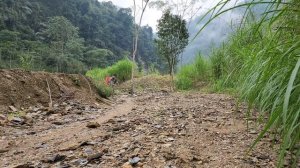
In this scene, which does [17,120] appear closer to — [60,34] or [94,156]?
[94,156]

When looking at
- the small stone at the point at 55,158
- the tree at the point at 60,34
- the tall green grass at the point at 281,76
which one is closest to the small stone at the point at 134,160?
the small stone at the point at 55,158

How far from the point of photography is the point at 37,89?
5465 mm

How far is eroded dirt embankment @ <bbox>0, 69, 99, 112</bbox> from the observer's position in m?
4.88

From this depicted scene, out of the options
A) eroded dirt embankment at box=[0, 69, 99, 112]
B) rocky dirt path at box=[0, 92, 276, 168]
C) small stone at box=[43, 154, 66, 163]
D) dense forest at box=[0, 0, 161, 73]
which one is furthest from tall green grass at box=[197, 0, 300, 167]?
dense forest at box=[0, 0, 161, 73]

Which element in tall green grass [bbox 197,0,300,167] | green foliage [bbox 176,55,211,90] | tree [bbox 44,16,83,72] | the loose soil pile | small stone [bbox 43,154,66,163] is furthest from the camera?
tree [bbox 44,16,83,72]

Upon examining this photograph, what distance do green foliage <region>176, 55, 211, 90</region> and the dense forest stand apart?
24.6 ft

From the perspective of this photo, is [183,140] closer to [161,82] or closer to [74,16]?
[161,82]

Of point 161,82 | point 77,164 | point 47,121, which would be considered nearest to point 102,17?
point 161,82

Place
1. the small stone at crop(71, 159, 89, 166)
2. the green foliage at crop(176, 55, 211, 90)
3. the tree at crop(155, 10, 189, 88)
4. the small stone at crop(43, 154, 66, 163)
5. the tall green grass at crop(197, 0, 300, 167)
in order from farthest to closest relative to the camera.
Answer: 1. the tree at crop(155, 10, 189, 88)
2. the green foliage at crop(176, 55, 211, 90)
3. the small stone at crop(43, 154, 66, 163)
4. the small stone at crop(71, 159, 89, 166)
5. the tall green grass at crop(197, 0, 300, 167)

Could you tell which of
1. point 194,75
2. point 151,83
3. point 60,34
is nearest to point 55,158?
point 194,75

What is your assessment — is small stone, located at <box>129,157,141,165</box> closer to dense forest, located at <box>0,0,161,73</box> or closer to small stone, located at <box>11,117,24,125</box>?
small stone, located at <box>11,117,24,125</box>

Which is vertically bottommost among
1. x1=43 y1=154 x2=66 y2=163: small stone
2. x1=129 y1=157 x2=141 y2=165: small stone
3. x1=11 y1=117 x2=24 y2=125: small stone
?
x1=43 y1=154 x2=66 y2=163: small stone

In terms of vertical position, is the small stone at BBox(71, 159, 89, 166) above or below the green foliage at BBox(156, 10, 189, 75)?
below

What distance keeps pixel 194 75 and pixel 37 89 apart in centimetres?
532
